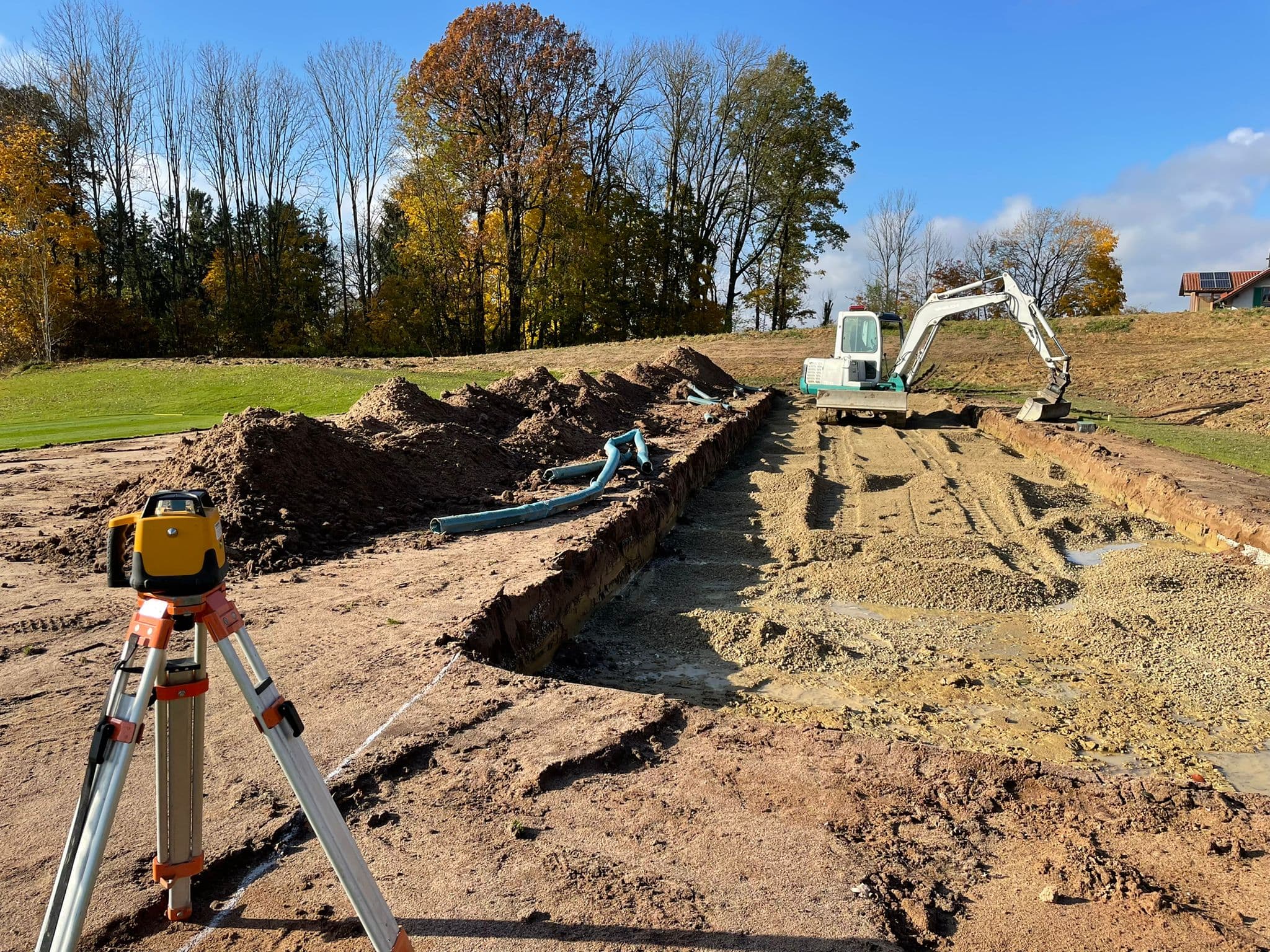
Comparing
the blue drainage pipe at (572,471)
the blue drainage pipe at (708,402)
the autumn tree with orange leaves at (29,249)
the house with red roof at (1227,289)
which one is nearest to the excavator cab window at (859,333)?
the blue drainage pipe at (708,402)

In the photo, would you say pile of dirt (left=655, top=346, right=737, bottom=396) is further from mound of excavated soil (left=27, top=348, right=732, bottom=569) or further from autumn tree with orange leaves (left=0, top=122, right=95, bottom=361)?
autumn tree with orange leaves (left=0, top=122, right=95, bottom=361)

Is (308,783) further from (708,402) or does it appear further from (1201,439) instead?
(1201,439)

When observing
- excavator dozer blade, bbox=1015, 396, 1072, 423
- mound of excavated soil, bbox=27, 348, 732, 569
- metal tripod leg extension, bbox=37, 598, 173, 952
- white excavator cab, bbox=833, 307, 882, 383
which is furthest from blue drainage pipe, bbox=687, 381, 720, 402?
metal tripod leg extension, bbox=37, 598, 173, 952

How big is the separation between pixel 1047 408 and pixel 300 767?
17663 millimetres

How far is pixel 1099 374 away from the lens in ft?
79.8

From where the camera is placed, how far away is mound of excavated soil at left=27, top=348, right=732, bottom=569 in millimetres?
6898

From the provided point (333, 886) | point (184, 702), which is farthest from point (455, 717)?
point (184, 702)

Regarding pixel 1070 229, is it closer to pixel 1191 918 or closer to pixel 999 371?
pixel 999 371

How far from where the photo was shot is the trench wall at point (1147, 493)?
858 centimetres

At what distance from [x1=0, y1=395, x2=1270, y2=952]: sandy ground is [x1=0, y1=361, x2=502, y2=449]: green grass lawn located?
32.1ft

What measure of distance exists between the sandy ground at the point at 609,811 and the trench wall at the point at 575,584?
0.60ft

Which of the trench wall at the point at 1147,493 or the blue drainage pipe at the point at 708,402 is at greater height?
the blue drainage pipe at the point at 708,402

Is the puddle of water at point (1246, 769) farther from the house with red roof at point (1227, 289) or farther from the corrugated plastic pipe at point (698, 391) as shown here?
the house with red roof at point (1227, 289)

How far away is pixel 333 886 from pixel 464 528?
516cm
